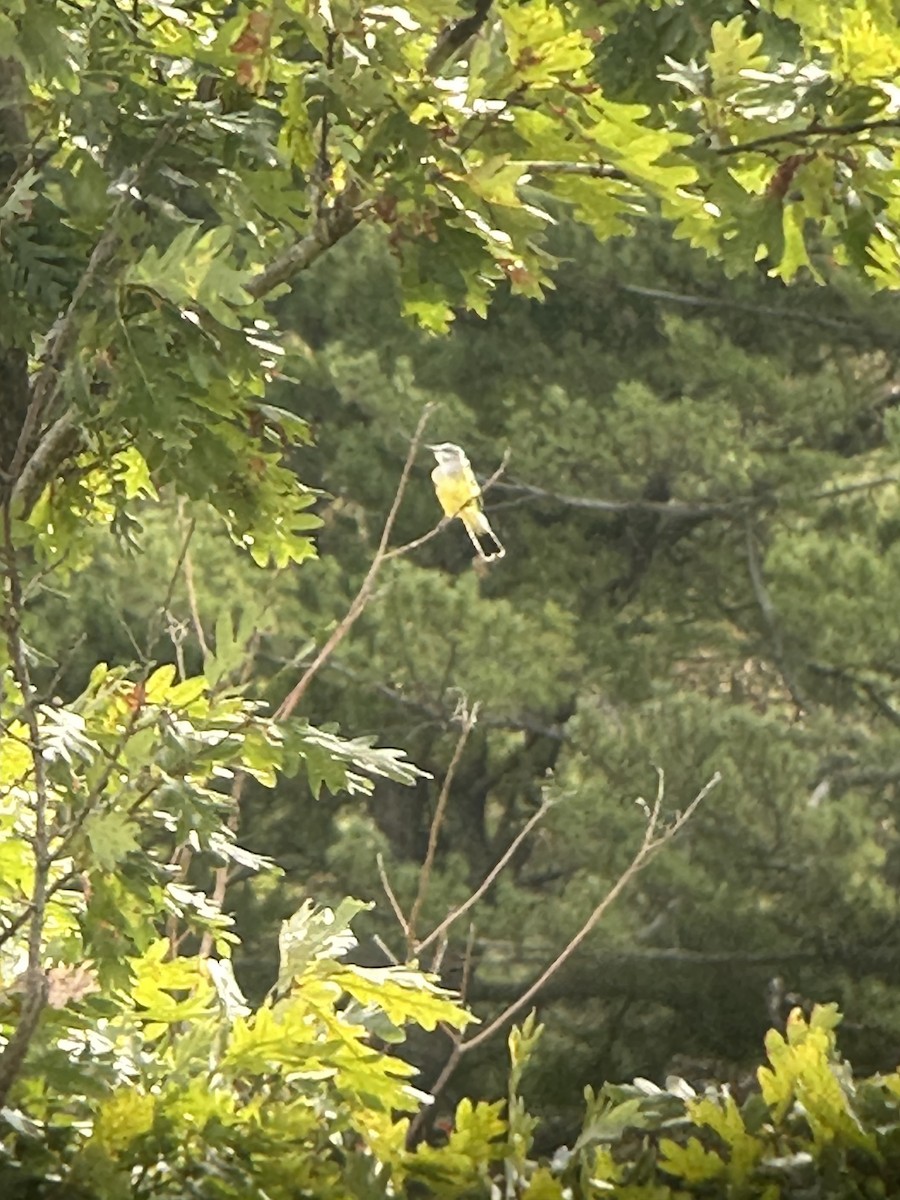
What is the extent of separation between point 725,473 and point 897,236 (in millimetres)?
4727

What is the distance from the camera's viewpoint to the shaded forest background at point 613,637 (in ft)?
19.5

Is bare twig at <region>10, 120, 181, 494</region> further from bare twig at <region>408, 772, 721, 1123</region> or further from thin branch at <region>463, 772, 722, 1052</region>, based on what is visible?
thin branch at <region>463, 772, 722, 1052</region>

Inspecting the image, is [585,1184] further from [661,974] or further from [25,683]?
[661,974]

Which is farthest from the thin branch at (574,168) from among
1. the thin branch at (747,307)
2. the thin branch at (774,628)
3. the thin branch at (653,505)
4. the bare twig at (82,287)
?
the thin branch at (747,307)

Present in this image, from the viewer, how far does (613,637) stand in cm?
679

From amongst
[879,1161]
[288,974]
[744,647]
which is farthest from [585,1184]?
[744,647]

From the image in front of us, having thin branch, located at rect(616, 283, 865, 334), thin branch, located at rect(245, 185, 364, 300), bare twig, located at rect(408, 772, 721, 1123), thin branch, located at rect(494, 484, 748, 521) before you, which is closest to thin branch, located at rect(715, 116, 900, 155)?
thin branch, located at rect(245, 185, 364, 300)

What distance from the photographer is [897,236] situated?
70.1 inches

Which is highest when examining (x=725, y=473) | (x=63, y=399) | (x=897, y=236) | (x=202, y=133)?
(x=202, y=133)

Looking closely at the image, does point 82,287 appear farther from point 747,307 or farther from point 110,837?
point 747,307

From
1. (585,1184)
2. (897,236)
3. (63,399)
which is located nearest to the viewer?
(585,1184)

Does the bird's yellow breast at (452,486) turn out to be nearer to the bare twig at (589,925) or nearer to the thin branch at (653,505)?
the bare twig at (589,925)

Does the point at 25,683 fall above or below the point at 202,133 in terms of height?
below

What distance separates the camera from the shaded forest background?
234 inches
